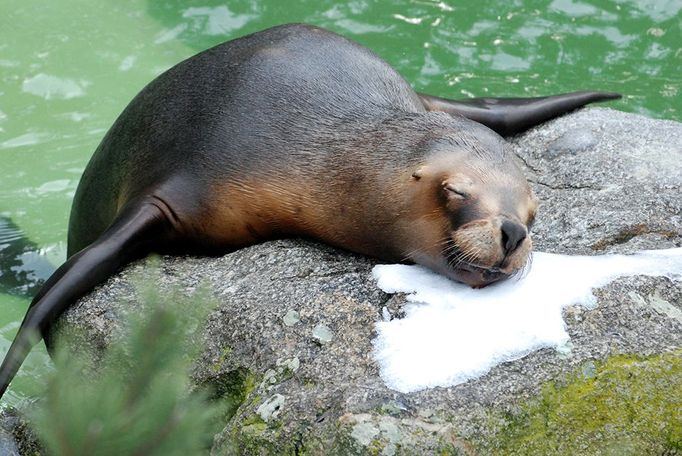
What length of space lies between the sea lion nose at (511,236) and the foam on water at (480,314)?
6.1 inches

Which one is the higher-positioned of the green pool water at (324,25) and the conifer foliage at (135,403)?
the conifer foliage at (135,403)

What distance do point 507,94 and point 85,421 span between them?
6.82 meters

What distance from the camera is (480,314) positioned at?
373cm

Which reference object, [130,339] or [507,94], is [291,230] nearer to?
[130,339]

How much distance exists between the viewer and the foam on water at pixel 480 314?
3494 mm

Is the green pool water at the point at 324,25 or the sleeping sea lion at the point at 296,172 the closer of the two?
the sleeping sea lion at the point at 296,172

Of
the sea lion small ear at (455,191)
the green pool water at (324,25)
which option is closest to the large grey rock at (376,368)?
the sea lion small ear at (455,191)

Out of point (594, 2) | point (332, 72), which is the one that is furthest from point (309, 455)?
point (594, 2)

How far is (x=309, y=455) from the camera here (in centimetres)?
335

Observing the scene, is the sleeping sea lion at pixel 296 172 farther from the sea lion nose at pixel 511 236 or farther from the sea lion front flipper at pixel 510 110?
the sea lion front flipper at pixel 510 110

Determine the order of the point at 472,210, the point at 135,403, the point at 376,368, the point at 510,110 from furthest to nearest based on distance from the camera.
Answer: the point at 510,110 < the point at 472,210 < the point at 376,368 < the point at 135,403

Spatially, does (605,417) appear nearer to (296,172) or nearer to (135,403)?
(296,172)

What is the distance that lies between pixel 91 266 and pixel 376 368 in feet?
4.87

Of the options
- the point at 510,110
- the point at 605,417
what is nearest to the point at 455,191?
the point at 605,417
